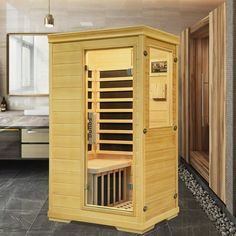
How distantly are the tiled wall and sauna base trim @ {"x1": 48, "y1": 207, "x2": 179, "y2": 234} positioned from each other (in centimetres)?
58

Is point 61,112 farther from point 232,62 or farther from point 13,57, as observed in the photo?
point 13,57

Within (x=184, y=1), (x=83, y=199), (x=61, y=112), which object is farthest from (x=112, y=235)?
(x=184, y=1)

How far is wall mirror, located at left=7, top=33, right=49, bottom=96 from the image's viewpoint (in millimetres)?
6676

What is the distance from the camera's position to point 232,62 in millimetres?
3660

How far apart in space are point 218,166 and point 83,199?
57.7 inches

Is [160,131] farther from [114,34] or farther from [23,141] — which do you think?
[23,141]

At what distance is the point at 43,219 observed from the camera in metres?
3.84

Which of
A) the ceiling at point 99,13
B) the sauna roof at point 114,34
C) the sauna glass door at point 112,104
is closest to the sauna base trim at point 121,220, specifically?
the sauna glass door at point 112,104

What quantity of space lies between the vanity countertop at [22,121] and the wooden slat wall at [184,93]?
6.90ft

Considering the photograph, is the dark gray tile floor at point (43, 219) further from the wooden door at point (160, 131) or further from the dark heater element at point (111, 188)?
the dark heater element at point (111, 188)

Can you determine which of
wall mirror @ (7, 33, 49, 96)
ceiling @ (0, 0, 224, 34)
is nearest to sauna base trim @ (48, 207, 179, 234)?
wall mirror @ (7, 33, 49, 96)

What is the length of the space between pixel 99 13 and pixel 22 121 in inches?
88.6

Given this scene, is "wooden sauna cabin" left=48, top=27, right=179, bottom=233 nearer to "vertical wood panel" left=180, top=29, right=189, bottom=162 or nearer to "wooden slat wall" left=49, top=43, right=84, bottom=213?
"wooden slat wall" left=49, top=43, right=84, bottom=213

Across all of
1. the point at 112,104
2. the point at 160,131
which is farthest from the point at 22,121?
the point at 160,131
